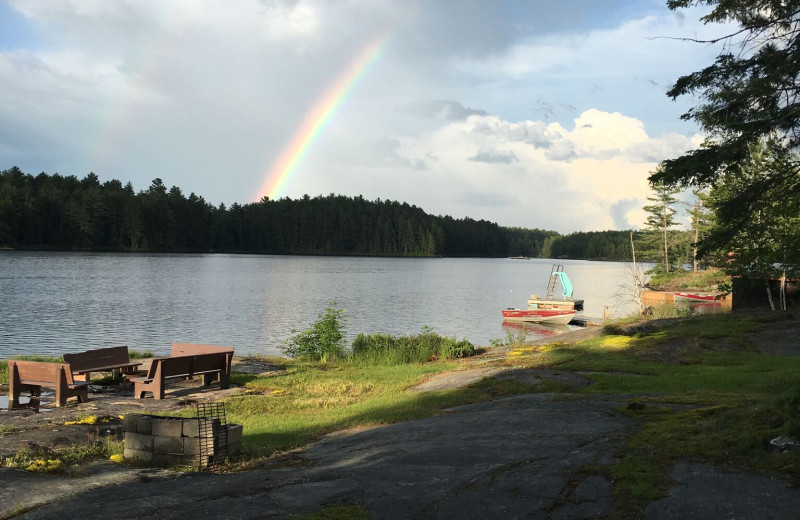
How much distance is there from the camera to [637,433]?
327 inches

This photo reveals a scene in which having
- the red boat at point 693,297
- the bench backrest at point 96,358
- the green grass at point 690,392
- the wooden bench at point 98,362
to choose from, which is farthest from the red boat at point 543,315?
the bench backrest at point 96,358

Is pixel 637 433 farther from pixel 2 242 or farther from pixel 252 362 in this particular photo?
pixel 2 242

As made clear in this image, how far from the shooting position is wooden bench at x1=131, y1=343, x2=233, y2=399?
1449 centimetres

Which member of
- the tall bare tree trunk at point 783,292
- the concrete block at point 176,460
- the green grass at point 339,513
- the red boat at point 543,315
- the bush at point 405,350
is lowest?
the red boat at point 543,315

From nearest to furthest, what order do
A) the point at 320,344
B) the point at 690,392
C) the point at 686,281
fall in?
the point at 690,392, the point at 320,344, the point at 686,281

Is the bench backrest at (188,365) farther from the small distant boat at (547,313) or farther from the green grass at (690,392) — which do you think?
the small distant boat at (547,313)

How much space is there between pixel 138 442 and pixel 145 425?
0.81ft

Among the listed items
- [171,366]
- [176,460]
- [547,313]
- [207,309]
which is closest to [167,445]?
[176,460]

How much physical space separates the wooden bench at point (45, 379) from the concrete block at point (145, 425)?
17.1 feet

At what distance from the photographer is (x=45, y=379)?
1336 cm

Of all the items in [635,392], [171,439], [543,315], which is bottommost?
[543,315]

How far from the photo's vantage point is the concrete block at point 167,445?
8828 millimetres

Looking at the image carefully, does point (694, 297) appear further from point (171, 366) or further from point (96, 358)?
point (96, 358)

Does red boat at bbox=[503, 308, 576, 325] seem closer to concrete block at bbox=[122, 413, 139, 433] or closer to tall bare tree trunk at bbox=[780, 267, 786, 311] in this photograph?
tall bare tree trunk at bbox=[780, 267, 786, 311]
